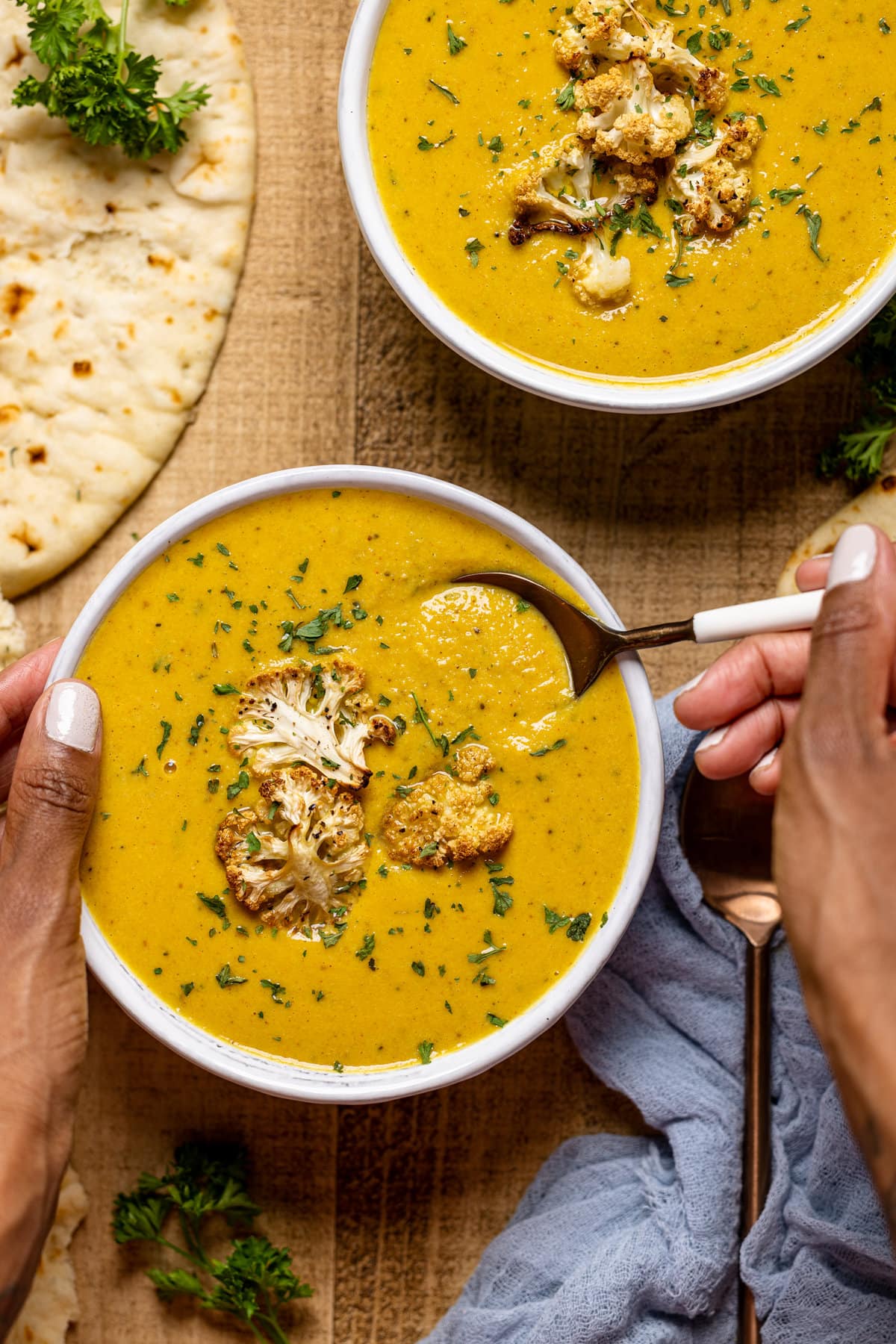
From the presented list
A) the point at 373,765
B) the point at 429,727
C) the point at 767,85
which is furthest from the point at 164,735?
the point at 767,85

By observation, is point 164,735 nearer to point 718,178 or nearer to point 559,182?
point 559,182

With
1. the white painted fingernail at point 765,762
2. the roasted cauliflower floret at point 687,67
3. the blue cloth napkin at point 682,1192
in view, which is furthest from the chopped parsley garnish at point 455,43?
the white painted fingernail at point 765,762

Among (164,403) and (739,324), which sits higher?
(739,324)

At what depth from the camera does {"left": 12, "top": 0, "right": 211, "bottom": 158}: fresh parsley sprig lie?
281 cm

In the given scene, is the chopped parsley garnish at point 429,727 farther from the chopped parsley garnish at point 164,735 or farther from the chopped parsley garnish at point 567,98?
A: the chopped parsley garnish at point 567,98

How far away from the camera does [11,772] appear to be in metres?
3.04

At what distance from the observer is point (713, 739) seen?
2.76m

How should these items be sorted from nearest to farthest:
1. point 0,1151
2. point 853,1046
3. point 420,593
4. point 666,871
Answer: point 853,1046, point 0,1151, point 420,593, point 666,871

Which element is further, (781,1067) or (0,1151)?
(781,1067)

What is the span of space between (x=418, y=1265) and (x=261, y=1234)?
0.42 metres

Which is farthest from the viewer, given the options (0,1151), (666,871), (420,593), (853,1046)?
(666,871)

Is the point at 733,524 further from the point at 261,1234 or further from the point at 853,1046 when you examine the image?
the point at 261,1234

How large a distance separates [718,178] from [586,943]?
5.41 feet

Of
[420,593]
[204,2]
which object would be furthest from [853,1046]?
[204,2]
